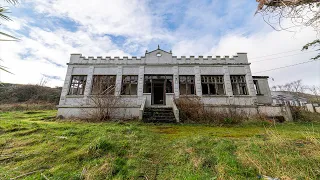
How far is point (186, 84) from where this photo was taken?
12.7 m

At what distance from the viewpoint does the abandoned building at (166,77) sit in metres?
12.2

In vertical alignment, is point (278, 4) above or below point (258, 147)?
above

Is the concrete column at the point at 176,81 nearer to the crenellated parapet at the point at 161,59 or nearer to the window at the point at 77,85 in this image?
the crenellated parapet at the point at 161,59

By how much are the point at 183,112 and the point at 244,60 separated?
8505 mm

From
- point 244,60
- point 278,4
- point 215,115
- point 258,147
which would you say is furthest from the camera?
point 244,60

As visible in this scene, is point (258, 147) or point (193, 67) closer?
point (258, 147)

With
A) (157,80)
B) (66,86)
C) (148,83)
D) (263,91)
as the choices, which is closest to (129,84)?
(148,83)

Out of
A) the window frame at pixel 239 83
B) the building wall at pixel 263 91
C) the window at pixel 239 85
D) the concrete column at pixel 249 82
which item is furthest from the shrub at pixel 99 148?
the building wall at pixel 263 91

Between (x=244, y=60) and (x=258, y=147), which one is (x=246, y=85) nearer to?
(x=244, y=60)

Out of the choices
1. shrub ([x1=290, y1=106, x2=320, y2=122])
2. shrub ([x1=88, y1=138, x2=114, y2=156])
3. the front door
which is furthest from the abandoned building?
shrub ([x1=88, y1=138, x2=114, y2=156])

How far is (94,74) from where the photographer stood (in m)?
12.7

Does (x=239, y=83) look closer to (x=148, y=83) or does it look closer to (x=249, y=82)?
(x=249, y=82)

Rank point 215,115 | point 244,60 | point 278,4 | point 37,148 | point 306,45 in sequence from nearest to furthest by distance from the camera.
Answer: point 278,4 → point 37,148 → point 215,115 → point 306,45 → point 244,60

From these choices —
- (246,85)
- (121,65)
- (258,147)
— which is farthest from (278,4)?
(121,65)
